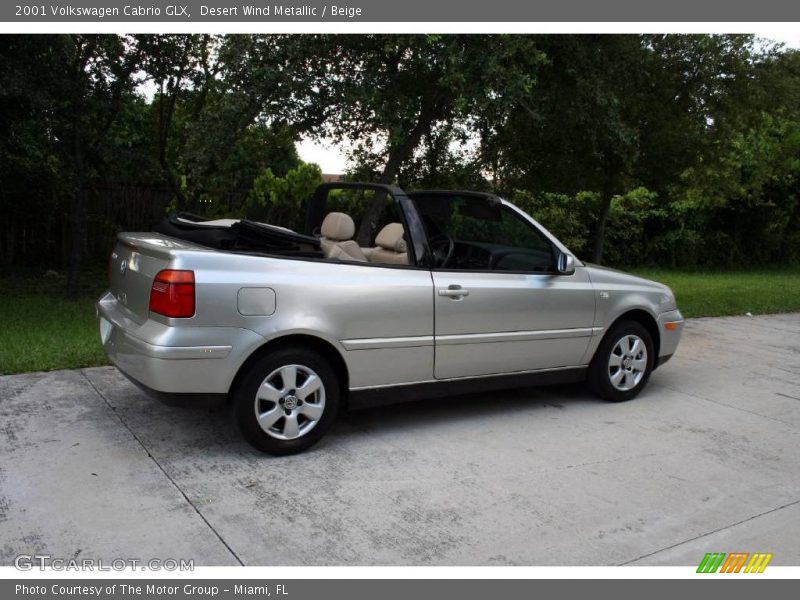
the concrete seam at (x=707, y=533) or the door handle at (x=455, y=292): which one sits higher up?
the door handle at (x=455, y=292)

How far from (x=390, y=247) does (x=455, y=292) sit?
737 mm

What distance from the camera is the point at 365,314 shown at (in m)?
4.90

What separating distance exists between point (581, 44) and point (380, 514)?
24.3 ft

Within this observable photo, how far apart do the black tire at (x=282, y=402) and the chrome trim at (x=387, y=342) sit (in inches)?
8.1

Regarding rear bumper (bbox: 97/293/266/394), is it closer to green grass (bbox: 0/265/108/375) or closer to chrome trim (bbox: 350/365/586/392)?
chrome trim (bbox: 350/365/586/392)

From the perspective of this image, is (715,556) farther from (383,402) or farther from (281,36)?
(281,36)

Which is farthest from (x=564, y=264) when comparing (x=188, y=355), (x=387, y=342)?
(x=188, y=355)

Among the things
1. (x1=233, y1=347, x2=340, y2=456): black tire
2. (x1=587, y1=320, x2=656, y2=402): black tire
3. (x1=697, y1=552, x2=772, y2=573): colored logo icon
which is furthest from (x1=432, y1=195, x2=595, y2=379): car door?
(x1=697, y1=552, x2=772, y2=573): colored logo icon

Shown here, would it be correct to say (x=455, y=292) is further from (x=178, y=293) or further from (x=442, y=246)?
(x=178, y=293)

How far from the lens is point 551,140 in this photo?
34.9 feet

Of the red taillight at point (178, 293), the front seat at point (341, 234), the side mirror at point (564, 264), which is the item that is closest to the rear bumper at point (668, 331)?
the side mirror at point (564, 264)

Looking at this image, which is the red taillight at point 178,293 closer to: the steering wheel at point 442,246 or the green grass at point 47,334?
the steering wheel at point 442,246

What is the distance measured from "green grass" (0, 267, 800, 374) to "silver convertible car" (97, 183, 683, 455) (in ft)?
5.95

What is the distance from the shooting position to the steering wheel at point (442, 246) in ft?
17.9
